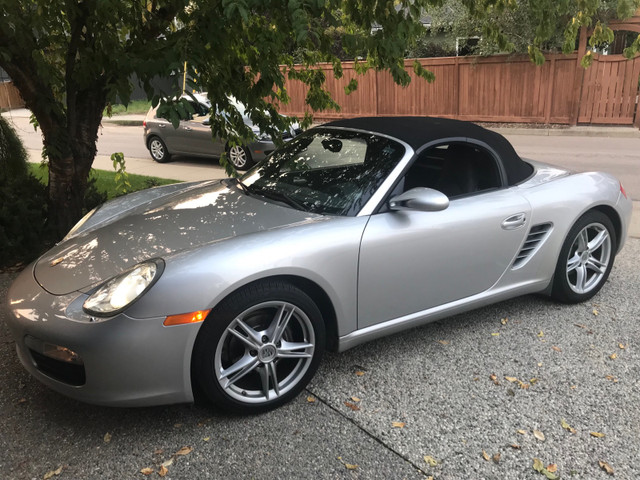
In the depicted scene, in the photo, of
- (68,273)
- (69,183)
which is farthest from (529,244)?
(69,183)

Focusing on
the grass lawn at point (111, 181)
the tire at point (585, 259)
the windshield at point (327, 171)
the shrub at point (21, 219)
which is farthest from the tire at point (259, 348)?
the grass lawn at point (111, 181)

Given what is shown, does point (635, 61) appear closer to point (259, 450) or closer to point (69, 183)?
point (69, 183)

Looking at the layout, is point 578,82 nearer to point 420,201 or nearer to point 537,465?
point 420,201

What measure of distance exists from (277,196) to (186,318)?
1.21 metres

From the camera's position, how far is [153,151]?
41.7ft

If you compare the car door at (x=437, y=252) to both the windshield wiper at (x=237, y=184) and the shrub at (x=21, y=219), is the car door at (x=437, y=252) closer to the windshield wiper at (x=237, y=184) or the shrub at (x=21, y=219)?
the windshield wiper at (x=237, y=184)

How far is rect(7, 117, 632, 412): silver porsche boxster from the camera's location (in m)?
2.53

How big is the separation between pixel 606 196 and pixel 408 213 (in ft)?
6.07

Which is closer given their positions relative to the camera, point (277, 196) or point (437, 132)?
point (277, 196)

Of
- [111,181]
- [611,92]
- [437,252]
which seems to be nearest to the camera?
[437,252]

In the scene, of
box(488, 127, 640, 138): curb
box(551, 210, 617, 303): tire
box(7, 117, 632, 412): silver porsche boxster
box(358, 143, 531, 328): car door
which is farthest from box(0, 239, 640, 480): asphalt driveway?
box(488, 127, 640, 138): curb

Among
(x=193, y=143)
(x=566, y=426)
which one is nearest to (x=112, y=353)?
(x=566, y=426)

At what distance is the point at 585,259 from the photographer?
4.13 meters

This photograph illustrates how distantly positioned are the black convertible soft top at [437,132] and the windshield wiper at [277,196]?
30.6 inches
